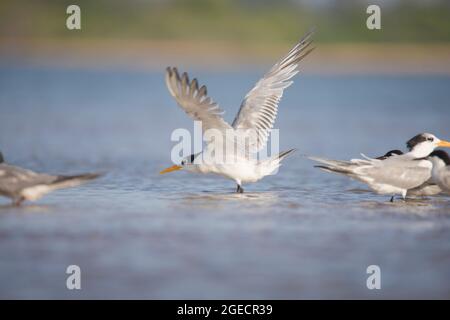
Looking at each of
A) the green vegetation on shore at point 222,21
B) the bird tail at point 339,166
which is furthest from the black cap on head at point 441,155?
the green vegetation on shore at point 222,21

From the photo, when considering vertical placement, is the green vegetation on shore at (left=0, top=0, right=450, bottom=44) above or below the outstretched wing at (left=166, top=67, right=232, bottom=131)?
above

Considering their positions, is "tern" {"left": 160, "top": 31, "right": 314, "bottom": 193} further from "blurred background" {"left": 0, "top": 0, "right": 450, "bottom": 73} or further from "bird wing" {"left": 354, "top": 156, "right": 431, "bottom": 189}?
"blurred background" {"left": 0, "top": 0, "right": 450, "bottom": 73}

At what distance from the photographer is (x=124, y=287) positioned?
6.02 m

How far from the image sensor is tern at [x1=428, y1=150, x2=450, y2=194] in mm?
9266

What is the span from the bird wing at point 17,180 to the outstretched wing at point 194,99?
5.14 ft

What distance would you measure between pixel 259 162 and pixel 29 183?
270 centimetres

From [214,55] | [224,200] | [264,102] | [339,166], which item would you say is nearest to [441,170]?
[339,166]

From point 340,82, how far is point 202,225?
27.5 meters

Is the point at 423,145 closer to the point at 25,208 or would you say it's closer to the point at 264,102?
the point at 264,102

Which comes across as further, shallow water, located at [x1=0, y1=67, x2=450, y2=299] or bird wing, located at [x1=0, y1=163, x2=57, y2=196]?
bird wing, located at [x1=0, y1=163, x2=57, y2=196]

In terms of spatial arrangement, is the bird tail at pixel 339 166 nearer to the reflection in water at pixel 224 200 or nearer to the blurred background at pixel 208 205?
the blurred background at pixel 208 205

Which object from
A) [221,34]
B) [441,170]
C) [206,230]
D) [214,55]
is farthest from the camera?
[221,34]

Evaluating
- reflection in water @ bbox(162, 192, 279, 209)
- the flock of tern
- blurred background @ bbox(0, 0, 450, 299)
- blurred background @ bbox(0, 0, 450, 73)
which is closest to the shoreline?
blurred background @ bbox(0, 0, 450, 73)

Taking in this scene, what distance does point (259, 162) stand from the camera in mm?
9633
